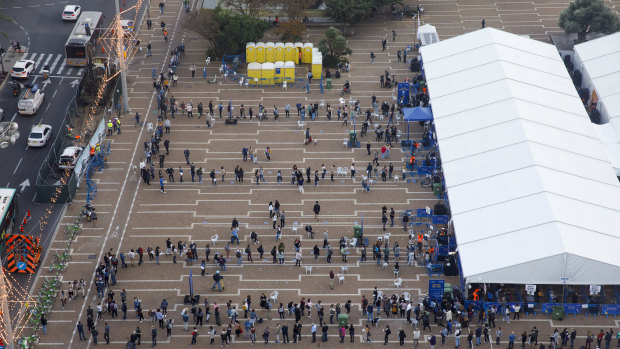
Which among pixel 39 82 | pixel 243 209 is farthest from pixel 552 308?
pixel 39 82

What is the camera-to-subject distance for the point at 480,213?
236ft

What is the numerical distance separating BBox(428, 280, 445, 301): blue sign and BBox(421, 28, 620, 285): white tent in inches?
70.0

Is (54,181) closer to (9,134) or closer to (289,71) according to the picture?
(9,134)

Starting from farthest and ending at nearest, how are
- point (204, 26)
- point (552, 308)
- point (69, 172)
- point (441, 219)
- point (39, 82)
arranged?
point (204, 26) → point (39, 82) → point (69, 172) → point (441, 219) → point (552, 308)

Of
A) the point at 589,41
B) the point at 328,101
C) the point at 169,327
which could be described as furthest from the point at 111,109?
the point at 589,41

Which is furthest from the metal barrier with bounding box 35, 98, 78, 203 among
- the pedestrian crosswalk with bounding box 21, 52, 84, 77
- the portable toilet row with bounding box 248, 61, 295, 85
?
the portable toilet row with bounding box 248, 61, 295, 85

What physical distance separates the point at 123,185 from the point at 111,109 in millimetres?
12792

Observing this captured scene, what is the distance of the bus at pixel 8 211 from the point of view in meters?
73.9

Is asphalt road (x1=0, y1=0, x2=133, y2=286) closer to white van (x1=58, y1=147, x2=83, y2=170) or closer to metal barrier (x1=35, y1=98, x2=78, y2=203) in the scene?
metal barrier (x1=35, y1=98, x2=78, y2=203)

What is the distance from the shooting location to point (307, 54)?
102 metres

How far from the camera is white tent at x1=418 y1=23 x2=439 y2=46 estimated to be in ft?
333

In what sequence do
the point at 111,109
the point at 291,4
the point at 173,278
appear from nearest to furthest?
the point at 173,278, the point at 111,109, the point at 291,4

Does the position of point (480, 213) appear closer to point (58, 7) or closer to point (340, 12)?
point (340, 12)

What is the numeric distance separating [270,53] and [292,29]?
403 cm
